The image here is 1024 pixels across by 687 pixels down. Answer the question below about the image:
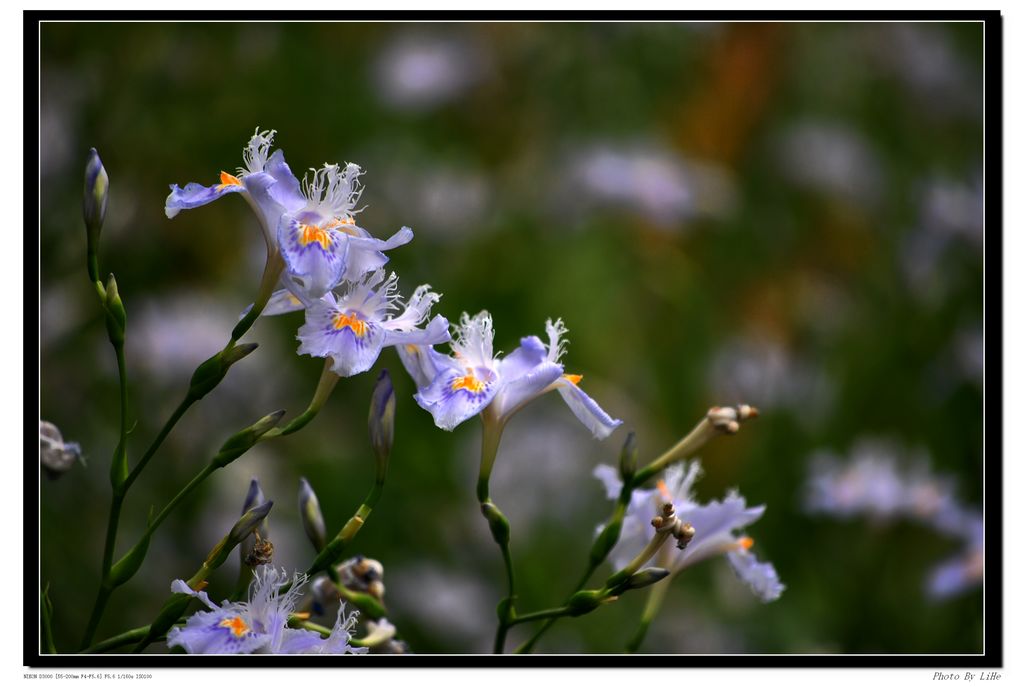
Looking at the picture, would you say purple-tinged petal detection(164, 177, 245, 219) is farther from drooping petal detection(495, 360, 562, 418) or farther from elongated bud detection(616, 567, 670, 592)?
elongated bud detection(616, 567, 670, 592)

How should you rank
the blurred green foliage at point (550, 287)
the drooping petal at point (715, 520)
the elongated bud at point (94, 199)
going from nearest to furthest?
the elongated bud at point (94, 199)
the drooping petal at point (715, 520)
the blurred green foliage at point (550, 287)

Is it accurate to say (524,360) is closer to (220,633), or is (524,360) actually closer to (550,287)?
(220,633)

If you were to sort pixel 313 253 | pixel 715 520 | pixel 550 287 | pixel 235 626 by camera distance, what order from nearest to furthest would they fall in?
pixel 313 253 → pixel 235 626 → pixel 715 520 → pixel 550 287

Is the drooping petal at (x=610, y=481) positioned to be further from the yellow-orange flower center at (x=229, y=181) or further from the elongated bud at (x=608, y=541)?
the yellow-orange flower center at (x=229, y=181)

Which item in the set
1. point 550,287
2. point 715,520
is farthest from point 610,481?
point 550,287

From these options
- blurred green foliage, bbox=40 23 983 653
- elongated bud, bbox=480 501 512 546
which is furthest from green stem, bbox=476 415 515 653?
blurred green foliage, bbox=40 23 983 653

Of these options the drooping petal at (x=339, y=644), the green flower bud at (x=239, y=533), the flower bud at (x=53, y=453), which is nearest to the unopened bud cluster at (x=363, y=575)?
the drooping petal at (x=339, y=644)
